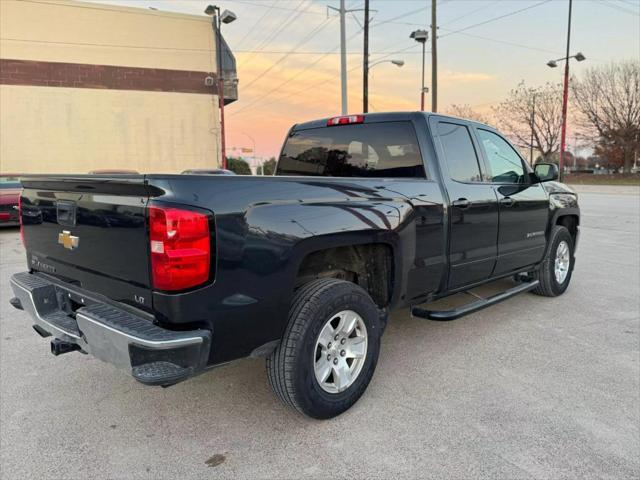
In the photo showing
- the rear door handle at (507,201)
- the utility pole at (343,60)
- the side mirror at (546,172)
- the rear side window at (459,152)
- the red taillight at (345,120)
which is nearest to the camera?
the rear side window at (459,152)

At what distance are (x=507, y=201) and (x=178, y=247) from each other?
3.22 meters

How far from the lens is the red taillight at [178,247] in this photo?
7.16 feet

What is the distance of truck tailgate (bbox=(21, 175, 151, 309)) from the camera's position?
2.33 m

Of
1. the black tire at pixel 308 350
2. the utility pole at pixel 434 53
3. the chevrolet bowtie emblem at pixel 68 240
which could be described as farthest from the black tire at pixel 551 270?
the utility pole at pixel 434 53

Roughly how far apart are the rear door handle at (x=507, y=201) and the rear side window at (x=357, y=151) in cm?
113

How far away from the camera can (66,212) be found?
2791 millimetres

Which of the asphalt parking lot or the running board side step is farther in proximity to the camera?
the running board side step

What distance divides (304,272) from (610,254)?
7.28m

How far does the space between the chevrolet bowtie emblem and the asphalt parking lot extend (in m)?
1.07

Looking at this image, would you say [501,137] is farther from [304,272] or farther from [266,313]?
[266,313]

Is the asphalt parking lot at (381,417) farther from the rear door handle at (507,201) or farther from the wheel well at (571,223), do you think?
the wheel well at (571,223)

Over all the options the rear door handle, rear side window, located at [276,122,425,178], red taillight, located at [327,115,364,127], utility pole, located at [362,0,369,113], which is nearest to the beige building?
utility pole, located at [362,0,369,113]

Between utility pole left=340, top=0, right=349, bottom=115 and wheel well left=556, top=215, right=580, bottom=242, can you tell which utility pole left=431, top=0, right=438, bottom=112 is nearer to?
utility pole left=340, top=0, right=349, bottom=115

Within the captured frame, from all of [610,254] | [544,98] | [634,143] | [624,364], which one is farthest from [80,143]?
[634,143]
